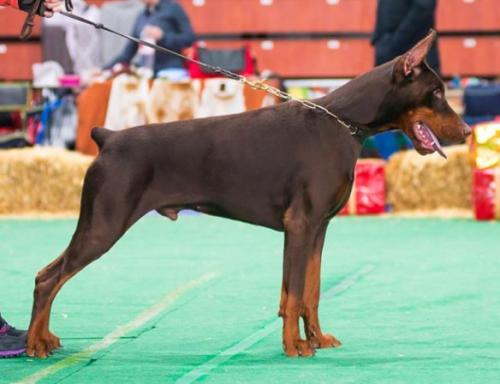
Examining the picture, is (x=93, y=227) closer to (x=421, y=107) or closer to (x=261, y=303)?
(x=421, y=107)

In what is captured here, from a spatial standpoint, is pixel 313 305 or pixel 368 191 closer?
pixel 313 305

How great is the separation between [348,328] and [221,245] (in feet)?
10.8

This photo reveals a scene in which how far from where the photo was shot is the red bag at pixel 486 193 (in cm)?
944

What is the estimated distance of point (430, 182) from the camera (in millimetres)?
10211

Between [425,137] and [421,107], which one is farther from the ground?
[421,107]

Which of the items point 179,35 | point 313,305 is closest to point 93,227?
point 313,305

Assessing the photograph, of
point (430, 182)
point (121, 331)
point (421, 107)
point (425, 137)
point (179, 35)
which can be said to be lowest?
point (121, 331)

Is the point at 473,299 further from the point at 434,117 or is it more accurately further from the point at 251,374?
the point at 251,374

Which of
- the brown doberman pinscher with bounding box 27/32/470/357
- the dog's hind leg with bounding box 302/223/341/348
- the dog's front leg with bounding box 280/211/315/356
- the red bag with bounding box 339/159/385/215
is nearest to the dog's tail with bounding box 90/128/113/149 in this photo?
the brown doberman pinscher with bounding box 27/32/470/357

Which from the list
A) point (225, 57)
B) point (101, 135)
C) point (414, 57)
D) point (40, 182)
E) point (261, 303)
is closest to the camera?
point (414, 57)

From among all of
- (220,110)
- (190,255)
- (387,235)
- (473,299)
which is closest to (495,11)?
(220,110)

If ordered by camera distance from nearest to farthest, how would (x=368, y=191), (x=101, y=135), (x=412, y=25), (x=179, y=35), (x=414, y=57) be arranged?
(x=414, y=57)
(x=101, y=135)
(x=412, y=25)
(x=368, y=191)
(x=179, y=35)

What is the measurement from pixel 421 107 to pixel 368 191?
5653mm

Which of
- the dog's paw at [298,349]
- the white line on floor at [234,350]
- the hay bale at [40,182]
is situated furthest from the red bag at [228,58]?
the dog's paw at [298,349]
